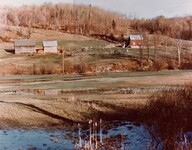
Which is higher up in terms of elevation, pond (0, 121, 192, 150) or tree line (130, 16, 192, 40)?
tree line (130, 16, 192, 40)

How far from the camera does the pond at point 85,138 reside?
20486mm

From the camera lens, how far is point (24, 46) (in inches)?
4183

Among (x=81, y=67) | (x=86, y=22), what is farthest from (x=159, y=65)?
(x=86, y=22)

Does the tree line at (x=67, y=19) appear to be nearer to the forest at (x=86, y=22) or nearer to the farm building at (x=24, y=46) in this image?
the forest at (x=86, y=22)

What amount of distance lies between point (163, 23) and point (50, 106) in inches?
4804

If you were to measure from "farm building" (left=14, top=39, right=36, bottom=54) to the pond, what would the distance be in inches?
3109

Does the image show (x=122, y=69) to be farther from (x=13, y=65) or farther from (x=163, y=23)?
(x=163, y=23)

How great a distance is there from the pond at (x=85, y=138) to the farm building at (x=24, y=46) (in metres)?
79.0

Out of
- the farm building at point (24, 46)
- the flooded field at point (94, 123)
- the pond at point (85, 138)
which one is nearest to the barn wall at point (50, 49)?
the farm building at point (24, 46)

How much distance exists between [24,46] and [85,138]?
85.4 m

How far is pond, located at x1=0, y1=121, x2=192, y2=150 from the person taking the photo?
20486 mm

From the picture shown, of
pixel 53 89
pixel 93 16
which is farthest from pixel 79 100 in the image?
pixel 93 16

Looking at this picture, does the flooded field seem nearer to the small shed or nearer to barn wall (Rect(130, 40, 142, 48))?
barn wall (Rect(130, 40, 142, 48))

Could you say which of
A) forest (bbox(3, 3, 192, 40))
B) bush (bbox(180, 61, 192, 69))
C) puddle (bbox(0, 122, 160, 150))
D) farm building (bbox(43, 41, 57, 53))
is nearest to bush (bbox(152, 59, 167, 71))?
bush (bbox(180, 61, 192, 69))
